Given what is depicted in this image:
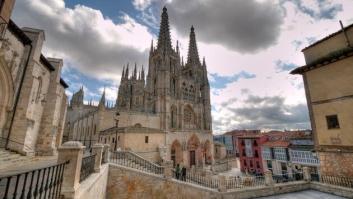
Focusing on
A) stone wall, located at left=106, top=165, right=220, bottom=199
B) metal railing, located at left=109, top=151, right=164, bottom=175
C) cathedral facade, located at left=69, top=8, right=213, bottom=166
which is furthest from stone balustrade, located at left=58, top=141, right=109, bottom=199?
cathedral facade, located at left=69, top=8, right=213, bottom=166

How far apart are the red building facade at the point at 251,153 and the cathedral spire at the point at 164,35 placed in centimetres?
2809

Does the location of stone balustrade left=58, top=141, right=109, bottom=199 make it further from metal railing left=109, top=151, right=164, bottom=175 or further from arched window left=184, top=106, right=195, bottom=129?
arched window left=184, top=106, right=195, bottom=129

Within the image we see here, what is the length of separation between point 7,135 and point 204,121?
120 feet

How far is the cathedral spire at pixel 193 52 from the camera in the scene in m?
48.1

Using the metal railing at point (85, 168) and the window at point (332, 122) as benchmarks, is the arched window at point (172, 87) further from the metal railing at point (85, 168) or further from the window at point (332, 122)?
the metal railing at point (85, 168)

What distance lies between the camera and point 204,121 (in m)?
42.1

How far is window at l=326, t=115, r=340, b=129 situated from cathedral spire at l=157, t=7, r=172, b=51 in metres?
33.7

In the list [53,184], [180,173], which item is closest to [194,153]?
[180,173]

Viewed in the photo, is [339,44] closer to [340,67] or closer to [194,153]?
[340,67]

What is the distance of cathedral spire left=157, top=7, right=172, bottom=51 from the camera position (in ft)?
134

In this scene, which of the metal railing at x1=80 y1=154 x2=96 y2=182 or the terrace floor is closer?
the metal railing at x1=80 y1=154 x2=96 y2=182

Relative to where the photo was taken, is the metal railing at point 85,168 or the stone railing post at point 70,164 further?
the metal railing at point 85,168

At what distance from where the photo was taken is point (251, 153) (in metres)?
36.7

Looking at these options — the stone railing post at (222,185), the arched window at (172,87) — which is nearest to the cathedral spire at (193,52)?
the arched window at (172,87)
